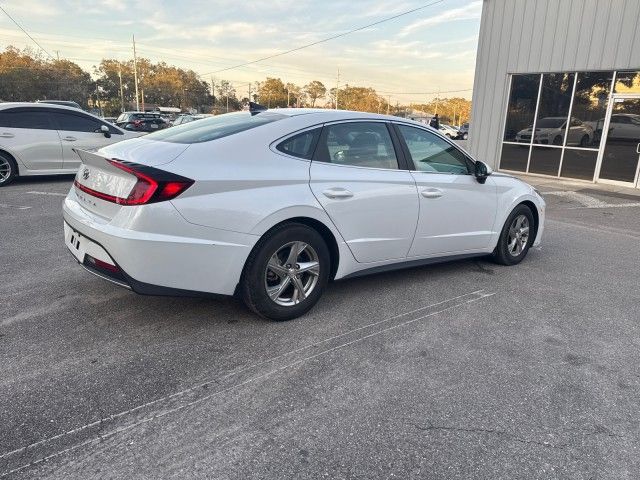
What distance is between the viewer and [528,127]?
574 inches

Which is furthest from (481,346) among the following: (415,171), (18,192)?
(18,192)

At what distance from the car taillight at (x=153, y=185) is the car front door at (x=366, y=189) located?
3.24ft

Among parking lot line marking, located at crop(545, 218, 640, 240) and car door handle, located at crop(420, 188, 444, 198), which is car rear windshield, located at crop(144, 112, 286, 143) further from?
parking lot line marking, located at crop(545, 218, 640, 240)

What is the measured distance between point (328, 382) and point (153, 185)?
62.9 inches

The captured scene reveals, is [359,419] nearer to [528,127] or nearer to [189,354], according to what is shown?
[189,354]

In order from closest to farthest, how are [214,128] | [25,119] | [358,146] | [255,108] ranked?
→ [214,128], [358,146], [255,108], [25,119]

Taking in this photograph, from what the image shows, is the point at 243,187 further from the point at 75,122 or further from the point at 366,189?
the point at 75,122

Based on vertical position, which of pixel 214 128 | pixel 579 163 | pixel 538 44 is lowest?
pixel 579 163

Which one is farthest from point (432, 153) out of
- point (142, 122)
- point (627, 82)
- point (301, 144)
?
point (142, 122)

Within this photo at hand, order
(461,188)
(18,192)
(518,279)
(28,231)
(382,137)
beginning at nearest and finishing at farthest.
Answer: (382,137) < (461,188) < (518,279) < (28,231) < (18,192)

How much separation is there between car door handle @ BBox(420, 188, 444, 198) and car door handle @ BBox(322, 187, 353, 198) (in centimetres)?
86

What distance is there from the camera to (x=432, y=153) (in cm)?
446

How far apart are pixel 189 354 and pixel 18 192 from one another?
7509 millimetres

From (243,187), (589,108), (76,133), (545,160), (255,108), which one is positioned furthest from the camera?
(545,160)
